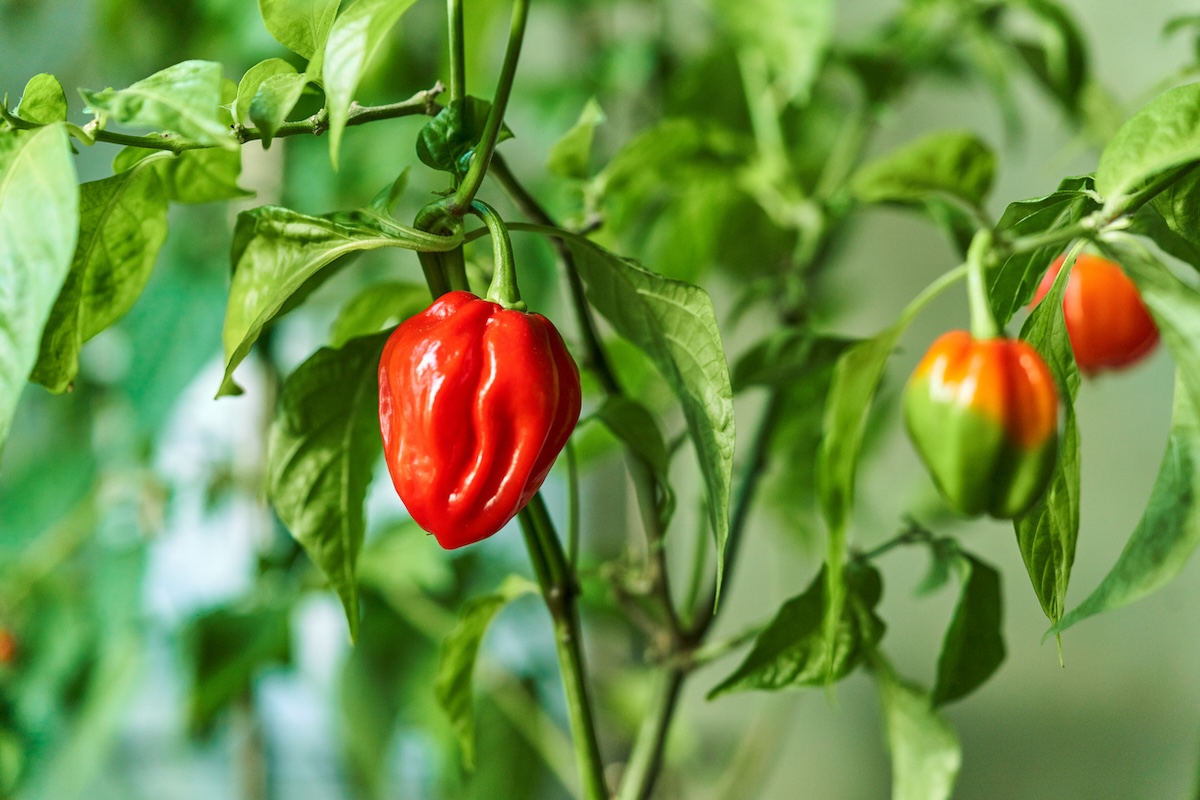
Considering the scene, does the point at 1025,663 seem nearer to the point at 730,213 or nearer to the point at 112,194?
the point at 730,213

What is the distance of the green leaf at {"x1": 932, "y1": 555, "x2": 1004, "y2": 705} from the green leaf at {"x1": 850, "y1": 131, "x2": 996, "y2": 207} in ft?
0.75

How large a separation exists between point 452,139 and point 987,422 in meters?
0.19

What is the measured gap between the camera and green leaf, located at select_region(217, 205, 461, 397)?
31cm

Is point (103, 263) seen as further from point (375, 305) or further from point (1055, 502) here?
point (1055, 502)

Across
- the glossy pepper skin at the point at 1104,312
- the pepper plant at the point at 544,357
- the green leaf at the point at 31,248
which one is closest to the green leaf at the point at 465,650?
the pepper plant at the point at 544,357

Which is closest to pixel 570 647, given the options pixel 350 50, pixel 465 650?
pixel 465 650

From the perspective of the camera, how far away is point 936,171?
1.80 feet

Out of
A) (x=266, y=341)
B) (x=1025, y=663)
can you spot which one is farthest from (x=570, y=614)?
(x=1025, y=663)

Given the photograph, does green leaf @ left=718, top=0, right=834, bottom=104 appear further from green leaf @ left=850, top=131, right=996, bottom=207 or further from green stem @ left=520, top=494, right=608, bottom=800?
green stem @ left=520, top=494, right=608, bottom=800

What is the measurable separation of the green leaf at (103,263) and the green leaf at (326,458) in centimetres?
7

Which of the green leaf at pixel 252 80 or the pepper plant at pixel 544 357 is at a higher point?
the green leaf at pixel 252 80

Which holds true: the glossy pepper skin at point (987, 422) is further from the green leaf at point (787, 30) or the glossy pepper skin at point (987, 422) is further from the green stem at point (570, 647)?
the green leaf at point (787, 30)

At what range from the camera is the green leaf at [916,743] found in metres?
0.43

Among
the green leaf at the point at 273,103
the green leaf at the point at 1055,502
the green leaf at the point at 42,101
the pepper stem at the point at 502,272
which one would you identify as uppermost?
the green leaf at the point at 42,101
